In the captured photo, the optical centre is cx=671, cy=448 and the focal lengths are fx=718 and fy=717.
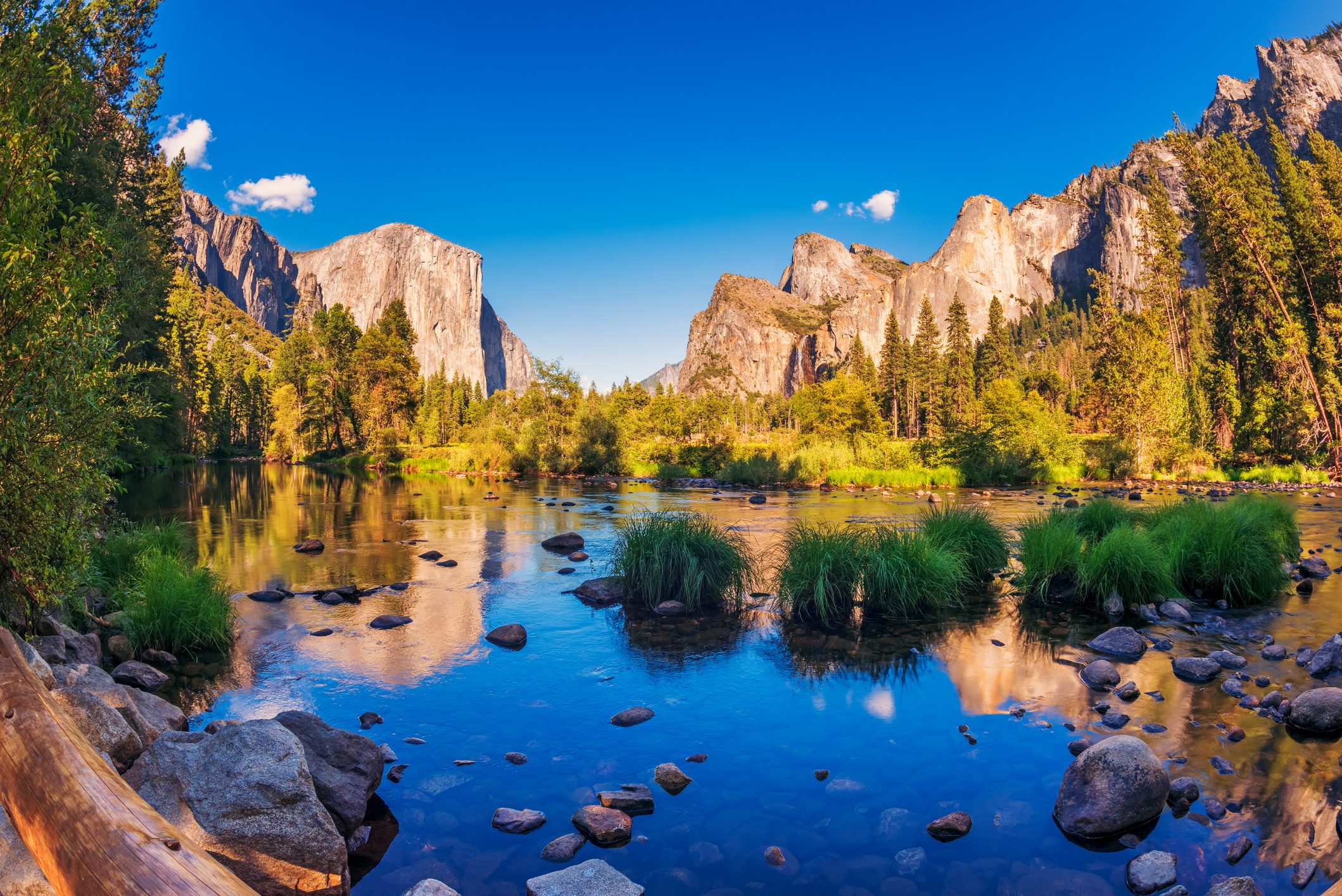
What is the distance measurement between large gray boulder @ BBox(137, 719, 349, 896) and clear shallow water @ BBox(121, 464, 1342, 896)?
1.54ft

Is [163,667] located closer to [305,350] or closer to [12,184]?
[12,184]

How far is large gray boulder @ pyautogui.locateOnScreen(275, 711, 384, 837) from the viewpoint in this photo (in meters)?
6.03

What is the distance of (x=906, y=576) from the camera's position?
511 inches

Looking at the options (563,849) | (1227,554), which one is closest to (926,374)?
(1227,554)

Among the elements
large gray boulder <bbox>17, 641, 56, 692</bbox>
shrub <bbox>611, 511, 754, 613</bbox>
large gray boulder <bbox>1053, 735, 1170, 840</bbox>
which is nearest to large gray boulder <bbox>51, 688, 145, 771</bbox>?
large gray boulder <bbox>17, 641, 56, 692</bbox>

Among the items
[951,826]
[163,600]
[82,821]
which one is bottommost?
[951,826]

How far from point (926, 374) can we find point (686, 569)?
101 m

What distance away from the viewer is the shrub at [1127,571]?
516 inches

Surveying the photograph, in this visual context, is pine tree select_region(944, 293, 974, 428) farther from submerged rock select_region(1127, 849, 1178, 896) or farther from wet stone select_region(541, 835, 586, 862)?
wet stone select_region(541, 835, 586, 862)

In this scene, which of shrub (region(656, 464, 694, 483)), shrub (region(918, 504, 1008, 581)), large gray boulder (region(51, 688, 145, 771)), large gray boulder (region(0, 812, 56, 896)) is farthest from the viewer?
shrub (region(656, 464, 694, 483))

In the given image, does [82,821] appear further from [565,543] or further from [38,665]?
[565,543]

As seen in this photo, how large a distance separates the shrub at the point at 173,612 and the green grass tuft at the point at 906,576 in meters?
10.8

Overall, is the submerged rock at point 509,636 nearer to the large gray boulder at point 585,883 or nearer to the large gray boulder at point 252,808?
the large gray boulder at point 252,808

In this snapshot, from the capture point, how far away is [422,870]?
5.55 meters
